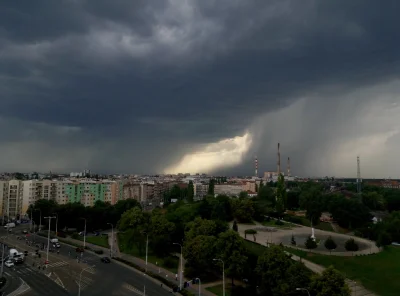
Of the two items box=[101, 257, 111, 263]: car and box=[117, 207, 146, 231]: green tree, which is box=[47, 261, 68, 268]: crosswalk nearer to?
box=[101, 257, 111, 263]: car

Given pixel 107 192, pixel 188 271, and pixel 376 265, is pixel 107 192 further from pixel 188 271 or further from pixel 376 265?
pixel 376 265

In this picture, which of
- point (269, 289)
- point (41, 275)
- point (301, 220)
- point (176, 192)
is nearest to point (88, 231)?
point (41, 275)

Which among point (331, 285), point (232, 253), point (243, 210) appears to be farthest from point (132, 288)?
point (243, 210)

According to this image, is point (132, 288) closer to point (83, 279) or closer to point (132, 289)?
point (132, 289)

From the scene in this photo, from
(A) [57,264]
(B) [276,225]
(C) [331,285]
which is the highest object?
(C) [331,285]

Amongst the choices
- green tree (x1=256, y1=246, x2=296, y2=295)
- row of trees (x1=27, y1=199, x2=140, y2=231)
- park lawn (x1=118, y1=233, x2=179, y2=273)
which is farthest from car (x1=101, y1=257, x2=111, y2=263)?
row of trees (x1=27, y1=199, x2=140, y2=231)

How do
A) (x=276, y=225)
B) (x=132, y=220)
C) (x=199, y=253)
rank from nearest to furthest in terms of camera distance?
(x=199, y=253), (x=132, y=220), (x=276, y=225)
